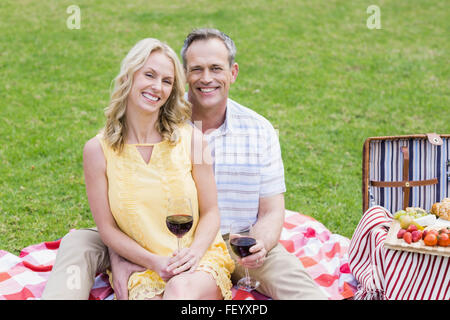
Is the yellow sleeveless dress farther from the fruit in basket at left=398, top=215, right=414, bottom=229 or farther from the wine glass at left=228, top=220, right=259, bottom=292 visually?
the fruit in basket at left=398, top=215, right=414, bottom=229

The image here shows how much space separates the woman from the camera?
327cm

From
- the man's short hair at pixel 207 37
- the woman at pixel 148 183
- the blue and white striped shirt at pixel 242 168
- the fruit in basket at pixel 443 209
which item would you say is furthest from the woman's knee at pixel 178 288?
the fruit in basket at pixel 443 209

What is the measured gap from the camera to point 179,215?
9.91ft

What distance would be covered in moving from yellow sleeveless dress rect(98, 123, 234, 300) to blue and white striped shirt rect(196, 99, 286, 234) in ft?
1.52

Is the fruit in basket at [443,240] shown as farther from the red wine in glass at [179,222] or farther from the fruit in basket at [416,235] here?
the red wine in glass at [179,222]

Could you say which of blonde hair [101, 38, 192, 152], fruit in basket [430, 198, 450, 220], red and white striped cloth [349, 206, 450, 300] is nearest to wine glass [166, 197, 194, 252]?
blonde hair [101, 38, 192, 152]

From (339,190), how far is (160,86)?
3505 millimetres

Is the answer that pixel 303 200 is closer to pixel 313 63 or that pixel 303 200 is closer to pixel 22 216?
pixel 22 216

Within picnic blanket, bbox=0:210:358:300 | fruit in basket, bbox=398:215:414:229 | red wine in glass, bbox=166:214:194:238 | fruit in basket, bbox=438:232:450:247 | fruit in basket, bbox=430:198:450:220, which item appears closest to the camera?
red wine in glass, bbox=166:214:194:238

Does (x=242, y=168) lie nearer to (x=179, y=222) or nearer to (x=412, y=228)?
(x=179, y=222)

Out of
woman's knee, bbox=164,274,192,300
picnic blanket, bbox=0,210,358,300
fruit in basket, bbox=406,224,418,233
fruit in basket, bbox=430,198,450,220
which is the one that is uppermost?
fruit in basket, bbox=406,224,418,233

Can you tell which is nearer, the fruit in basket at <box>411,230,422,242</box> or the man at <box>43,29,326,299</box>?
the fruit in basket at <box>411,230,422,242</box>

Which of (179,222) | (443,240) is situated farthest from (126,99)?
(443,240)

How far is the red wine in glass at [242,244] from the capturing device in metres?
3.08
